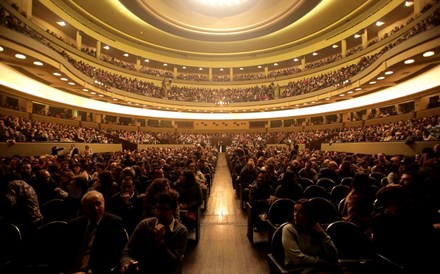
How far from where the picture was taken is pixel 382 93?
60.8 feet

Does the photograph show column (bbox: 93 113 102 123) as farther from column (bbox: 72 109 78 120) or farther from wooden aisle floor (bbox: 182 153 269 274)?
wooden aisle floor (bbox: 182 153 269 274)

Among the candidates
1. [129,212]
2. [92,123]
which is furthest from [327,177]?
[92,123]

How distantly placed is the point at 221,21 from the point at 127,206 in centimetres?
2904

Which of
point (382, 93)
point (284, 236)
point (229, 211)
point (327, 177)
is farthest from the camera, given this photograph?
point (382, 93)

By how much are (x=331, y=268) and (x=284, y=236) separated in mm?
484

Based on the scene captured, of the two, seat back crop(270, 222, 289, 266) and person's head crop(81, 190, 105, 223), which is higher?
person's head crop(81, 190, 105, 223)

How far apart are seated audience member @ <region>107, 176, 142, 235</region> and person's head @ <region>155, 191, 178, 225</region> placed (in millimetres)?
1422

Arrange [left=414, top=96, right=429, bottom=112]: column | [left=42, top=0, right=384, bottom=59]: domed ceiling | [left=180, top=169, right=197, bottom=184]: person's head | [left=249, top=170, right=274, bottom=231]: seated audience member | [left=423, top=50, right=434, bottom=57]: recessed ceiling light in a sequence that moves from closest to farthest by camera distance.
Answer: [left=249, top=170, right=274, bottom=231]: seated audience member → [left=180, top=169, right=197, bottom=184]: person's head → [left=423, top=50, right=434, bottom=57]: recessed ceiling light → [left=414, top=96, right=429, bottom=112]: column → [left=42, top=0, right=384, bottom=59]: domed ceiling

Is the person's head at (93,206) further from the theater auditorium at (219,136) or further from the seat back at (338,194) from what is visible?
the seat back at (338,194)

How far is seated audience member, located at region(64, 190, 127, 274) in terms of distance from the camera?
7.61ft

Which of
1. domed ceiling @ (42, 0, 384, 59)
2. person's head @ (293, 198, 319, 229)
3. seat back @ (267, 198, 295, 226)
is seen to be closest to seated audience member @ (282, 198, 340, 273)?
person's head @ (293, 198, 319, 229)

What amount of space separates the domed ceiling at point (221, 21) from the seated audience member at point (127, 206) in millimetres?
21649

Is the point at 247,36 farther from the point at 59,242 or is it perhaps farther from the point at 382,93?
the point at 59,242

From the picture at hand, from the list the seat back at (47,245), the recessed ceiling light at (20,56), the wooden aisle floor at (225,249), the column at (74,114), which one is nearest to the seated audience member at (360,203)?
the wooden aisle floor at (225,249)
